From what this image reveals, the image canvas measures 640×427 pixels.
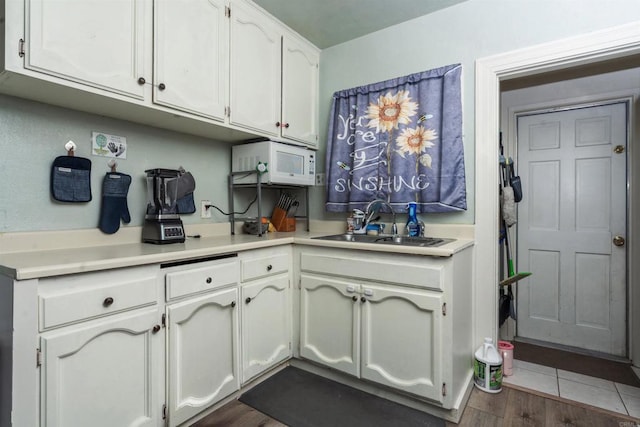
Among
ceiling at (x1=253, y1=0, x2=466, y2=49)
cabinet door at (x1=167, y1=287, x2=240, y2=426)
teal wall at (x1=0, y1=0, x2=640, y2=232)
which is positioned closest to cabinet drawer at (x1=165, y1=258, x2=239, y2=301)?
cabinet door at (x1=167, y1=287, x2=240, y2=426)

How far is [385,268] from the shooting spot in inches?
66.8

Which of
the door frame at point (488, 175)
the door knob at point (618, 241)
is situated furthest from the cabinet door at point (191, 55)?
the door knob at point (618, 241)

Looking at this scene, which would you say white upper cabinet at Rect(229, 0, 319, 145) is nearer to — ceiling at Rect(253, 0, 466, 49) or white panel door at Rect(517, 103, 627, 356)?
ceiling at Rect(253, 0, 466, 49)

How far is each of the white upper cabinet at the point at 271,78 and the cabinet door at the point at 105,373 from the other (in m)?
1.21

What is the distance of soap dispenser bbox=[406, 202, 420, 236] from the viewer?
2.08 metres

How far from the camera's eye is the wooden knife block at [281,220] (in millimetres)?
2481

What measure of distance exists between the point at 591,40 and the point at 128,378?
8.63 ft

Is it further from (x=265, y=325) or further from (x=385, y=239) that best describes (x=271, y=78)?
(x=265, y=325)

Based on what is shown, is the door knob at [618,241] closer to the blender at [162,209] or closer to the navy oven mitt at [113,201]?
the blender at [162,209]

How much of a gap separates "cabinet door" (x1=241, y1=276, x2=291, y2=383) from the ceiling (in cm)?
167

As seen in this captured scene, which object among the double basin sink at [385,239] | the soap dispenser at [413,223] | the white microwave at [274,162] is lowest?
the double basin sink at [385,239]

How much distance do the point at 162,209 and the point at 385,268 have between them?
1.19 m

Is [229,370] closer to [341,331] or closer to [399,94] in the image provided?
[341,331]

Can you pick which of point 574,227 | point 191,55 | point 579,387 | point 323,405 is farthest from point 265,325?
point 574,227
